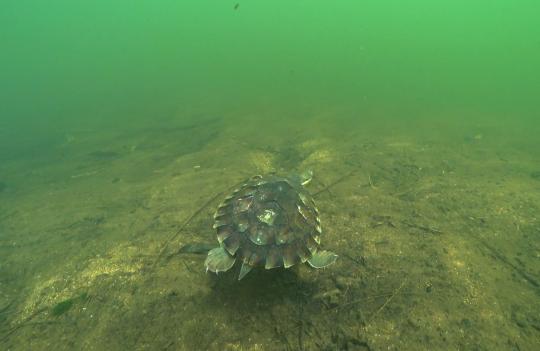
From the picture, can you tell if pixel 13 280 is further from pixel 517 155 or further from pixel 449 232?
pixel 517 155

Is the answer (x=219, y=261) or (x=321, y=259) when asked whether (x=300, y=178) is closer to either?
(x=321, y=259)

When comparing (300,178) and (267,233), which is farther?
(300,178)

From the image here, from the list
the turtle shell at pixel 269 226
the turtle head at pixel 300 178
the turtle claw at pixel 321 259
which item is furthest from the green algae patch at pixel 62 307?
the turtle head at pixel 300 178

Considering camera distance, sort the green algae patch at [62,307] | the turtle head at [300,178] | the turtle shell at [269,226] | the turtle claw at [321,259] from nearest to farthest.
Answer: the turtle shell at [269,226]
the turtle claw at [321,259]
the green algae patch at [62,307]
the turtle head at [300,178]

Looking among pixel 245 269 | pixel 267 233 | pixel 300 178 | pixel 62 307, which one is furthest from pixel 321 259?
pixel 62 307

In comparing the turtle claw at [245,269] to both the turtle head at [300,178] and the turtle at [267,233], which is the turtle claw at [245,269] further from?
the turtle head at [300,178]

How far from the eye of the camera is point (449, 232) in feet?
13.5

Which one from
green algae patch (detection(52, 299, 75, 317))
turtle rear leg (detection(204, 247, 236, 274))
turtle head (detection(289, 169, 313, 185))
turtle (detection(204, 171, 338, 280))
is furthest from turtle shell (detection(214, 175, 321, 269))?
green algae patch (detection(52, 299, 75, 317))

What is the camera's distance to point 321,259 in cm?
321

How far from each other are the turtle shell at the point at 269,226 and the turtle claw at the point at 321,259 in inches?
2.6

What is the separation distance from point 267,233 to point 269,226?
0.09 meters

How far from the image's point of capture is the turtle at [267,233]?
2.99 metres

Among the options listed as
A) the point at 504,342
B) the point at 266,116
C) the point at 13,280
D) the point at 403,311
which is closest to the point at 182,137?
the point at 266,116

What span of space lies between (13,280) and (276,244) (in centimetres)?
395
